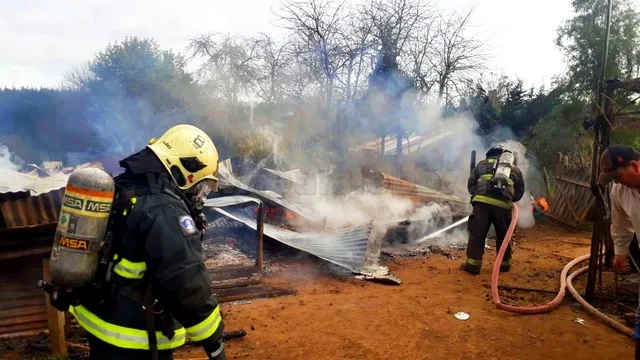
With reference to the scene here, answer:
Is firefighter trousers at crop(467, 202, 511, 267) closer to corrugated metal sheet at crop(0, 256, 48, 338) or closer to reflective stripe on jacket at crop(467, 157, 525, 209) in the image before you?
reflective stripe on jacket at crop(467, 157, 525, 209)

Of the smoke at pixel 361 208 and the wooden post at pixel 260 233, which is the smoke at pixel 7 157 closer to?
the smoke at pixel 361 208

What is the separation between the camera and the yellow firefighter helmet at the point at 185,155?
233 cm

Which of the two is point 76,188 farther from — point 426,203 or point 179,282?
point 426,203

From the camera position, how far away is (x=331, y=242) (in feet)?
24.1

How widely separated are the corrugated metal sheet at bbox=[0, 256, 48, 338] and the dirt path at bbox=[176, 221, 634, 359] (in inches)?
65.4

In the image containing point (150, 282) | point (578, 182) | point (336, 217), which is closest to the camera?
point (150, 282)

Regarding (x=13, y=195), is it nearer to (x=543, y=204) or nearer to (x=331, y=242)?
(x=331, y=242)

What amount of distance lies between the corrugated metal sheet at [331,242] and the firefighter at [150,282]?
4306 mm

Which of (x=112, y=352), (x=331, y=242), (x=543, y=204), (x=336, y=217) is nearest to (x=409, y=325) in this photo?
(x=331, y=242)

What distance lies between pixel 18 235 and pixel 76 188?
2.56m

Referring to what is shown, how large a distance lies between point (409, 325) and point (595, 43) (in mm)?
22756

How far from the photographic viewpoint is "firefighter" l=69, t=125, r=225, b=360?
2025 millimetres

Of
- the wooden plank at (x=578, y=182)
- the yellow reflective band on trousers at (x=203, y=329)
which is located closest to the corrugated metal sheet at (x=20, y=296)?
the yellow reflective band on trousers at (x=203, y=329)

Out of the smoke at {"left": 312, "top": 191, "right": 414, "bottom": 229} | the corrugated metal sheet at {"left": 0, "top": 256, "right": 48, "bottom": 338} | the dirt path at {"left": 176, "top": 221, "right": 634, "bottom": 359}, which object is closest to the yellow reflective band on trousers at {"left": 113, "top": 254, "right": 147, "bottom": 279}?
the dirt path at {"left": 176, "top": 221, "right": 634, "bottom": 359}
